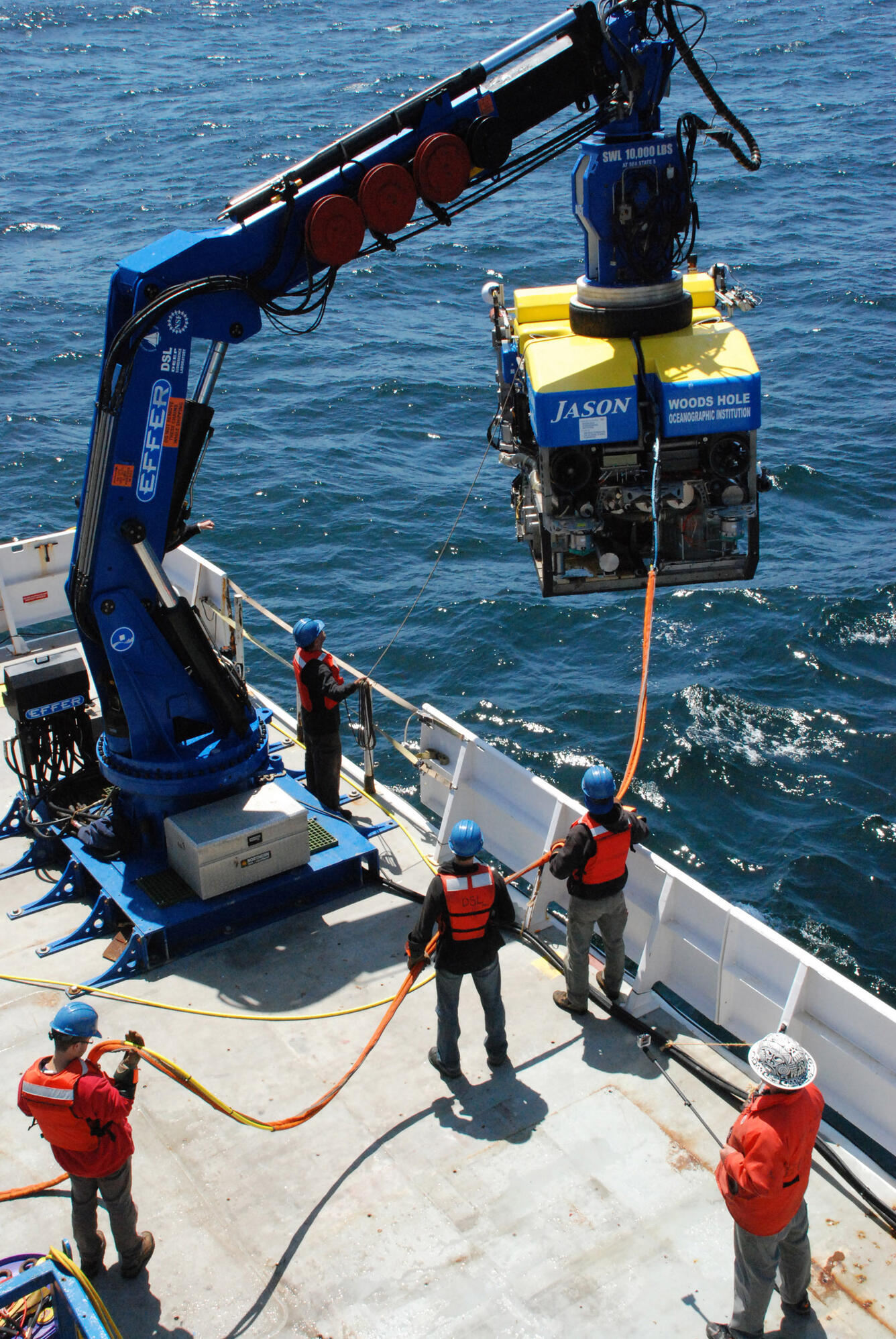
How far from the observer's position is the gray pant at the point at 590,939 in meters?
8.11

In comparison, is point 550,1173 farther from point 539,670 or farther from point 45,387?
point 45,387

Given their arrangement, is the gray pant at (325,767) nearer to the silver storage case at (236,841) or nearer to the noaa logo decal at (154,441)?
the silver storage case at (236,841)

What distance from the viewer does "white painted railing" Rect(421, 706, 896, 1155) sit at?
740 cm

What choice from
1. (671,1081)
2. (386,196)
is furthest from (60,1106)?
(386,196)

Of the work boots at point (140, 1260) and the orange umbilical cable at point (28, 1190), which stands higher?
the work boots at point (140, 1260)

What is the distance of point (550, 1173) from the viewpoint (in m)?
7.22

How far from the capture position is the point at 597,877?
7.98 metres

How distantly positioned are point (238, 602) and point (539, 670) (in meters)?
5.85

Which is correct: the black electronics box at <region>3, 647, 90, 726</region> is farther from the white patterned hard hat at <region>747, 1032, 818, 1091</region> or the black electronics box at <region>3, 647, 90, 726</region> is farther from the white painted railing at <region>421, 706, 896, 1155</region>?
the white patterned hard hat at <region>747, 1032, 818, 1091</region>

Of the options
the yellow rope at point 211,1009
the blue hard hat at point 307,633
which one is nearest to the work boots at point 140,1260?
the yellow rope at point 211,1009

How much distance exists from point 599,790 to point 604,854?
409 mm

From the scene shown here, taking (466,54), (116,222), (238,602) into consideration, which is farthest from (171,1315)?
(466,54)

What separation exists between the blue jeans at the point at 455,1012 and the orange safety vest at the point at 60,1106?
224 centimetres

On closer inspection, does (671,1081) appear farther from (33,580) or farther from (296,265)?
(33,580)
